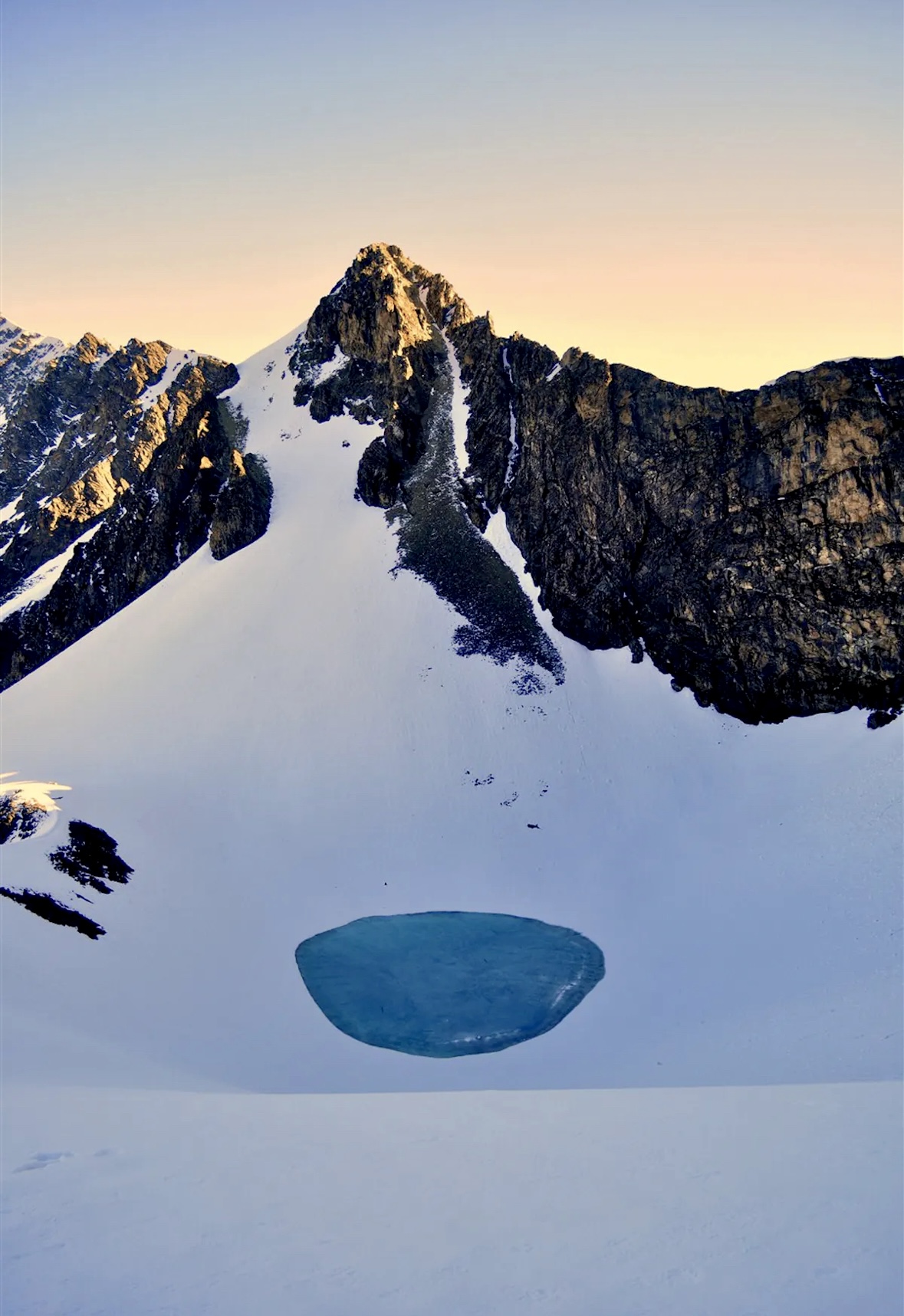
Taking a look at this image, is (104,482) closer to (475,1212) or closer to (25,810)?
(25,810)

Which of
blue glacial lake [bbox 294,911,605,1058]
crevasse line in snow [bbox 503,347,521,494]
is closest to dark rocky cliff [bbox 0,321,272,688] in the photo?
crevasse line in snow [bbox 503,347,521,494]

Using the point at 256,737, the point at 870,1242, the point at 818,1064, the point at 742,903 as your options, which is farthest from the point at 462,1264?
the point at 256,737

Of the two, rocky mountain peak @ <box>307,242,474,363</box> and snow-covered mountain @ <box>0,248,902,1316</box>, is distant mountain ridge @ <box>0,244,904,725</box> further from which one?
snow-covered mountain @ <box>0,248,902,1316</box>

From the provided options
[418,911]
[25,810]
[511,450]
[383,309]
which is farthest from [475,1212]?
[383,309]

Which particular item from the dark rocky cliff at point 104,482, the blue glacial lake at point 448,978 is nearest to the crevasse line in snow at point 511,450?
the dark rocky cliff at point 104,482

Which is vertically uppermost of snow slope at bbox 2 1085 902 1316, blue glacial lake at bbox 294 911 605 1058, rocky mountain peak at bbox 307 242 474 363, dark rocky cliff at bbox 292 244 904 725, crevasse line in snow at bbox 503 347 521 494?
rocky mountain peak at bbox 307 242 474 363

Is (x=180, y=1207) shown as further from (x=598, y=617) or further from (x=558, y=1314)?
(x=598, y=617)
